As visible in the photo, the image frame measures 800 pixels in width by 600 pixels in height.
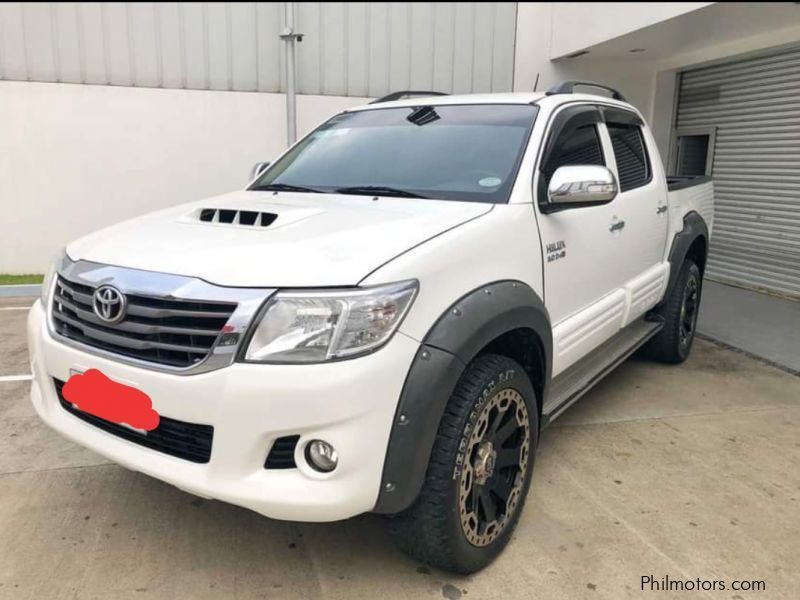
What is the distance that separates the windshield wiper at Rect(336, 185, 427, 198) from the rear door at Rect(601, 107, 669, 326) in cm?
138

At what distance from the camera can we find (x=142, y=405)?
7.05 ft

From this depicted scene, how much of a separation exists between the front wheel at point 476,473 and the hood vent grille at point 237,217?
1.00 m

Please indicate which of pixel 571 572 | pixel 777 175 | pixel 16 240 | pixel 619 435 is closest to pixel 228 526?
pixel 571 572

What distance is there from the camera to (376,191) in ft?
10.1

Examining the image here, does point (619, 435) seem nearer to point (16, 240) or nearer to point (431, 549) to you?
point (431, 549)

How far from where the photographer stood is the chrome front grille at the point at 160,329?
2.05 m

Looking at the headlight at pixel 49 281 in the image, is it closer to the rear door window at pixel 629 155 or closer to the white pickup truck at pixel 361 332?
the white pickup truck at pixel 361 332

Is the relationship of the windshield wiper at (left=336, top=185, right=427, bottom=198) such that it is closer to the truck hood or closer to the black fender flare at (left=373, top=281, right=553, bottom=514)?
the truck hood

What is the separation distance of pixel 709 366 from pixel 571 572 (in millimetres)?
3198

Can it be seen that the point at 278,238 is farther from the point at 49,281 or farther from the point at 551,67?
the point at 551,67

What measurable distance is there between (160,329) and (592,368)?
7.93 ft

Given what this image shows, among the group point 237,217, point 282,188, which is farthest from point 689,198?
point 237,217

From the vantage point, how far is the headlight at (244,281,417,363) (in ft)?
6.56

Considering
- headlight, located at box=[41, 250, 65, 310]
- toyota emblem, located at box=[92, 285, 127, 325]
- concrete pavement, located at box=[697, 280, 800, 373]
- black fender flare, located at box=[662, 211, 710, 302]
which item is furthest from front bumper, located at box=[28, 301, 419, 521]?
concrete pavement, located at box=[697, 280, 800, 373]
